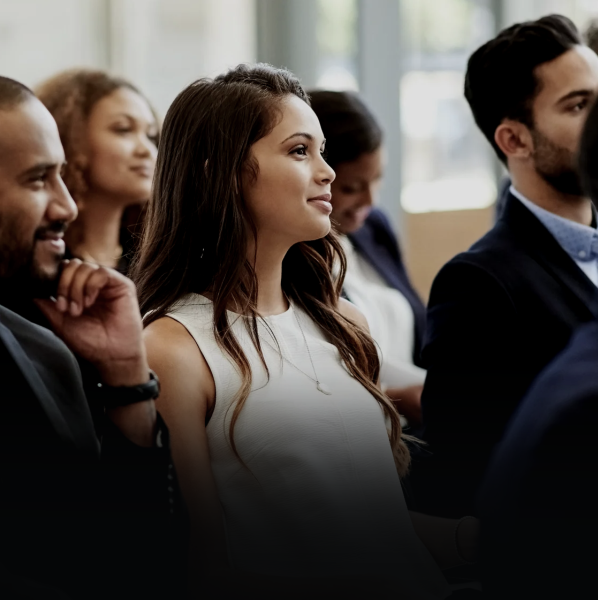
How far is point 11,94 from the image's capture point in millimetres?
1544

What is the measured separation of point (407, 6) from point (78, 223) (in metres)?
3.19

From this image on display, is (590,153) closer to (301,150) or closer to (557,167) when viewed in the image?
(301,150)

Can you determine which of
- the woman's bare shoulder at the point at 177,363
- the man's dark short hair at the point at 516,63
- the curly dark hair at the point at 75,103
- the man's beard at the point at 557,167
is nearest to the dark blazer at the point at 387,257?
the man's dark short hair at the point at 516,63

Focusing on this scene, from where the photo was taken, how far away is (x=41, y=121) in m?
1.56

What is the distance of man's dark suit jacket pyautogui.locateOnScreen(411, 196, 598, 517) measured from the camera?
7.02 ft

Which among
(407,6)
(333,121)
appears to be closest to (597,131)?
(333,121)

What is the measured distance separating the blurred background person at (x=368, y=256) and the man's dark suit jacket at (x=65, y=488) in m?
1.23

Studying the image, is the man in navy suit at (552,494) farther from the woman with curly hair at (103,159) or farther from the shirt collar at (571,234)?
the woman with curly hair at (103,159)

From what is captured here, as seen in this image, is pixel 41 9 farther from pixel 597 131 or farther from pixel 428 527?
pixel 597 131

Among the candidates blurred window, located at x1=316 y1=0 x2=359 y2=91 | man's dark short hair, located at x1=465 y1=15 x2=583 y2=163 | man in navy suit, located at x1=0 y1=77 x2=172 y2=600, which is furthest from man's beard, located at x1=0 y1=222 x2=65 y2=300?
blurred window, located at x1=316 y1=0 x2=359 y2=91

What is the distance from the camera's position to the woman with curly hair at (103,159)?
8.82 feet

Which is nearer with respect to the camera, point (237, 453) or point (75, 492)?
point (75, 492)

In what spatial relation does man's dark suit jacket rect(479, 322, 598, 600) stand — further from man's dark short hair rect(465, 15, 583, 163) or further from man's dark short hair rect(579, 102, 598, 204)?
man's dark short hair rect(465, 15, 583, 163)

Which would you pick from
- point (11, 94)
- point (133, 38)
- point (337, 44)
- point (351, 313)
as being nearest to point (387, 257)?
point (351, 313)
